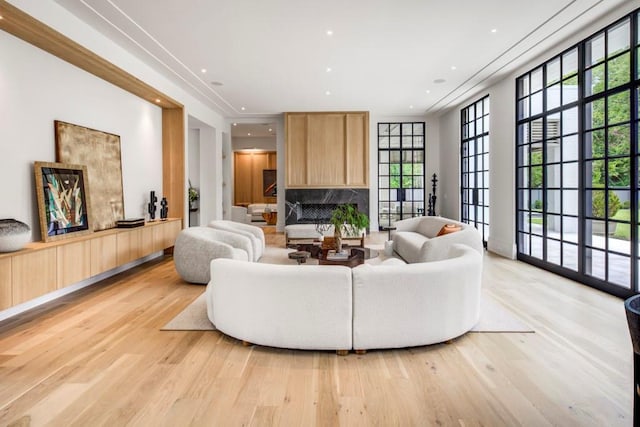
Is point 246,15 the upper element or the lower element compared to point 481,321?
upper

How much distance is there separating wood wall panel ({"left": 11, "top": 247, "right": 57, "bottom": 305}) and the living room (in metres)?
0.23

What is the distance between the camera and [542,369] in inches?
100

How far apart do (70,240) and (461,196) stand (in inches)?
309

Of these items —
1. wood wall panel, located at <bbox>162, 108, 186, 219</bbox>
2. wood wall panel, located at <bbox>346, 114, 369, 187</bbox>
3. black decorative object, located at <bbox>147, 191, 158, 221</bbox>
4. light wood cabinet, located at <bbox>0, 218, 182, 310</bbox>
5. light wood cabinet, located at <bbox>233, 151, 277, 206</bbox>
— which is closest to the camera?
light wood cabinet, located at <bbox>0, 218, 182, 310</bbox>

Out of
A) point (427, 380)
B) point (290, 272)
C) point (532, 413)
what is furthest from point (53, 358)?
point (532, 413)

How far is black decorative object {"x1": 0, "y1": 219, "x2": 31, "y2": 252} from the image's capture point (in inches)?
130

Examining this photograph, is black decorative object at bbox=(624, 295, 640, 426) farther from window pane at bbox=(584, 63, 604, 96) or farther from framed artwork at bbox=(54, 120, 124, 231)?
framed artwork at bbox=(54, 120, 124, 231)

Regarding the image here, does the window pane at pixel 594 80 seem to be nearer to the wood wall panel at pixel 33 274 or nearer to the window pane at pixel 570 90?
the window pane at pixel 570 90

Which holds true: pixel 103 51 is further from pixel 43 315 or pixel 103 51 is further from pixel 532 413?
pixel 532 413

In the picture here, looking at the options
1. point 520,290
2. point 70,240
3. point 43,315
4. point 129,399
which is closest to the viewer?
point 129,399

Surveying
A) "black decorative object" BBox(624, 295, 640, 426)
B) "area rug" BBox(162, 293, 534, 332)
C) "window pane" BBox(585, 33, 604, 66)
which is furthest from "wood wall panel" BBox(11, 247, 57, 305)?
"window pane" BBox(585, 33, 604, 66)

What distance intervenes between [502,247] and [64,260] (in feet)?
21.1

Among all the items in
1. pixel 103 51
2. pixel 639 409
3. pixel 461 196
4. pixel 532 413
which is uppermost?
pixel 103 51

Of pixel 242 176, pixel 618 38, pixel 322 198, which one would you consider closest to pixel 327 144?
pixel 322 198
